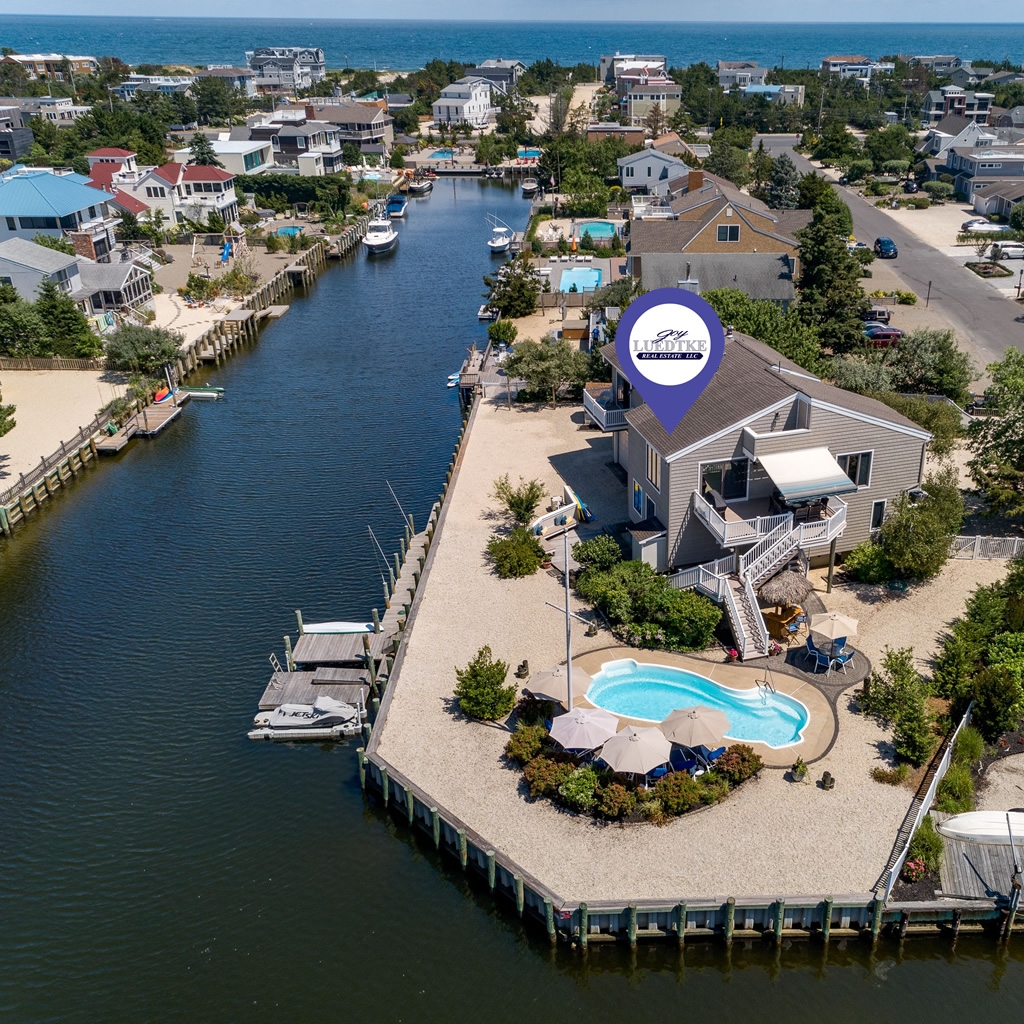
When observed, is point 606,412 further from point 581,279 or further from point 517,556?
point 581,279

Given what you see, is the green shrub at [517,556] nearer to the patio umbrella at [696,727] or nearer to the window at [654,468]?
the window at [654,468]

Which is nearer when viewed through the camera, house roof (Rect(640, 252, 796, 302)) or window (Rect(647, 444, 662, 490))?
window (Rect(647, 444, 662, 490))

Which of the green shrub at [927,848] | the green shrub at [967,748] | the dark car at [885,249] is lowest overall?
the green shrub at [927,848]

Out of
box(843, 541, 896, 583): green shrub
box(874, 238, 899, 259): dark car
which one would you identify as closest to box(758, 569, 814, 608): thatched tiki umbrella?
box(843, 541, 896, 583): green shrub

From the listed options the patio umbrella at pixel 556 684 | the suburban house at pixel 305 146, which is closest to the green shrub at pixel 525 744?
the patio umbrella at pixel 556 684

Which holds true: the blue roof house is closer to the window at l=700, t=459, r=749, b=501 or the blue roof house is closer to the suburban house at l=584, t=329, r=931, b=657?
the suburban house at l=584, t=329, r=931, b=657

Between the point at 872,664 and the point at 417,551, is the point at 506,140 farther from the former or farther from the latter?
the point at 872,664

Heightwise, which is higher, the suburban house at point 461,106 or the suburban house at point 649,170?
the suburban house at point 461,106
